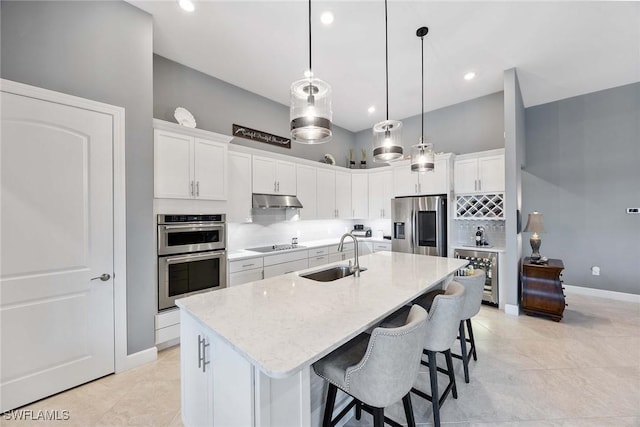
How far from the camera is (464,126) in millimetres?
4594

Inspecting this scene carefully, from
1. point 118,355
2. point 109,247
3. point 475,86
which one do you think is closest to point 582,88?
→ point 475,86

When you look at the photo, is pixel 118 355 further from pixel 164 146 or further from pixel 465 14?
pixel 465 14

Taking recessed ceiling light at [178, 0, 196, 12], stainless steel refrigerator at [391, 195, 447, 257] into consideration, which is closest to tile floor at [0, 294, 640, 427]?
stainless steel refrigerator at [391, 195, 447, 257]

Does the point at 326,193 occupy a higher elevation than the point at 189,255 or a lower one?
higher

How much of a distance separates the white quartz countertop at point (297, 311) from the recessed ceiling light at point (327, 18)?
8.24 ft

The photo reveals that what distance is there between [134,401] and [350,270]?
2.01m

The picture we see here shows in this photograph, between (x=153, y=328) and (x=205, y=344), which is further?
(x=153, y=328)

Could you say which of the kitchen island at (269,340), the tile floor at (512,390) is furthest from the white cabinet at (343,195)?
the kitchen island at (269,340)

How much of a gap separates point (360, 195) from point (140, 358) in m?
4.33

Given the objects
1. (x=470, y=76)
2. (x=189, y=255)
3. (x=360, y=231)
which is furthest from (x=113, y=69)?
(x=360, y=231)

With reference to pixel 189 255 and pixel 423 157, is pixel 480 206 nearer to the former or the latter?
pixel 423 157

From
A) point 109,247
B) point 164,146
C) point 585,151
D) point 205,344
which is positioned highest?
point 585,151

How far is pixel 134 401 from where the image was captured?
1.96 m

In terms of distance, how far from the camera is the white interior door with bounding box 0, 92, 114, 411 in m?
1.86
